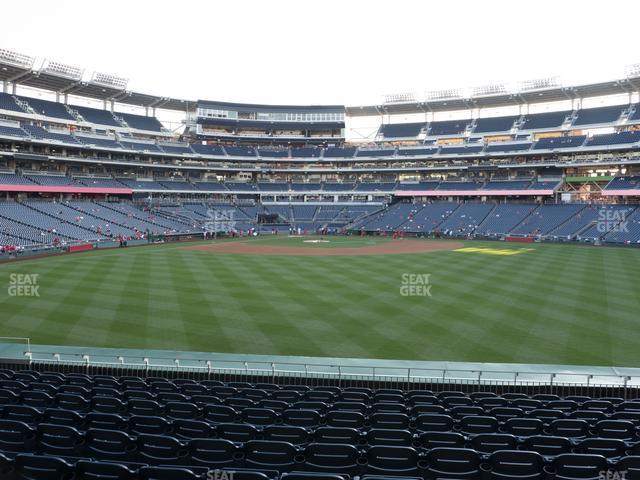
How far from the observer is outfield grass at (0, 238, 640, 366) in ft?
60.3

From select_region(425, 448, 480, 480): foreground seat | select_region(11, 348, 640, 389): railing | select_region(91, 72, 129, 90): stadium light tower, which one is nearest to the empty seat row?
select_region(425, 448, 480, 480): foreground seat

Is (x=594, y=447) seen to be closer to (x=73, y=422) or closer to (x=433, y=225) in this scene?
(x=73, y=422)

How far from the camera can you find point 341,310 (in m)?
24.1

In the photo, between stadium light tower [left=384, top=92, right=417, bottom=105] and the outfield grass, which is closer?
the outfield grass

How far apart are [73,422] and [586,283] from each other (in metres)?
33.3

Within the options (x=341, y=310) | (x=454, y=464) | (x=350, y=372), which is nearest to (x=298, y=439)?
(x=454, y=464)

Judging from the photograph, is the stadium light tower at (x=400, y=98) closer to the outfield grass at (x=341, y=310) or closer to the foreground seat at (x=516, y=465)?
the outfield grass at (x=341, y=310)

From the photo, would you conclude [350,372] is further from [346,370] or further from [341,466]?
[341,466]

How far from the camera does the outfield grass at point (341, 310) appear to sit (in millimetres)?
18375

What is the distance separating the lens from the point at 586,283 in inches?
1226

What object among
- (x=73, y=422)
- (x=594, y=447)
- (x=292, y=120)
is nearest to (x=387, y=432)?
(x=594, y=447)

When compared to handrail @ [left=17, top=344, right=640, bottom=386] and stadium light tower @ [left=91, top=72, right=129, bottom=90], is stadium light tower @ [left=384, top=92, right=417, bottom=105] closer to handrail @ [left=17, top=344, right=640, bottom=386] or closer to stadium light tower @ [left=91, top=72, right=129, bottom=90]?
stadium light tower @ [left=91, top=72, right=129, bottom=90]

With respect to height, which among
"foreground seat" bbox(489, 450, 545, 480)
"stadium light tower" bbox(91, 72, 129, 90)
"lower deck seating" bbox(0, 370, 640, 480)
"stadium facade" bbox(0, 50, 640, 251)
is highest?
"stadium light tower" bbox(91, 72, 129, 90)

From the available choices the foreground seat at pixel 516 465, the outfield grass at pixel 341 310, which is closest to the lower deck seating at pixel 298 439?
the foreground seat at pixel 516 465
